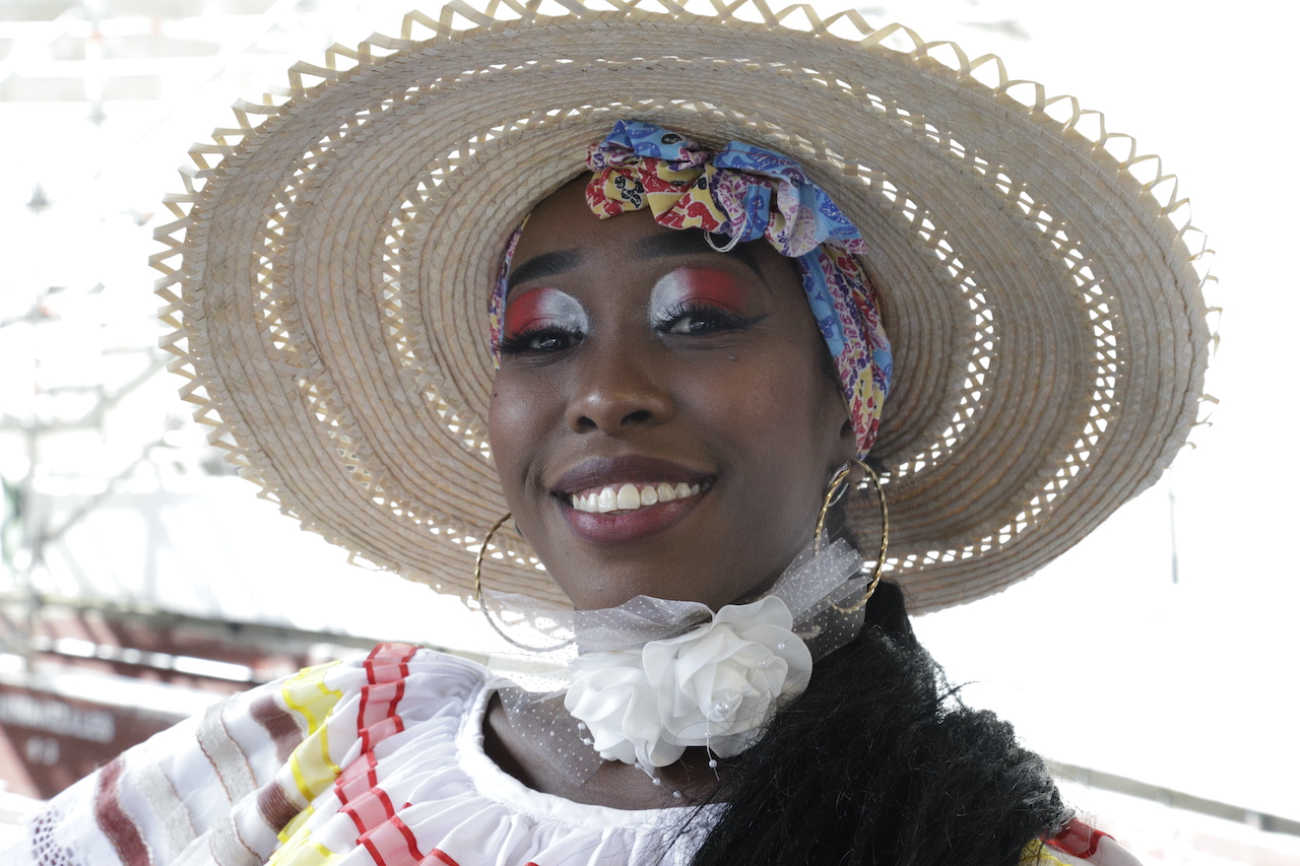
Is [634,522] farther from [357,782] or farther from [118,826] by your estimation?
[118,826]

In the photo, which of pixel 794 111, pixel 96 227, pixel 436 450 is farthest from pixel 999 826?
pixel 96 227

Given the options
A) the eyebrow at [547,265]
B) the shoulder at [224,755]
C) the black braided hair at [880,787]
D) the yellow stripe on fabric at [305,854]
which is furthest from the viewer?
the shoulder at [224,755]

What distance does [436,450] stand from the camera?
5.51 ft

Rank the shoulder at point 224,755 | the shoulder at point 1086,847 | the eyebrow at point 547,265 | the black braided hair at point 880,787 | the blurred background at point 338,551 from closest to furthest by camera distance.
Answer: the black braided hair at point 880,787 < the shoulder at point 1086,847 < the eyebrow at point 547,265 < the shoulder at point 224,755 < the blurred background at point 338,551

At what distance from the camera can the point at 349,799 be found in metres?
1.27

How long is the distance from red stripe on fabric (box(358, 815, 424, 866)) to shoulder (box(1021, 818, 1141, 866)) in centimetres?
63

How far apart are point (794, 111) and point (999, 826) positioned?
0.77 meters

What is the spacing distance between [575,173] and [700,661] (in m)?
0.64

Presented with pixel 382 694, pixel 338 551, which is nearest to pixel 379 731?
pixel 382 694

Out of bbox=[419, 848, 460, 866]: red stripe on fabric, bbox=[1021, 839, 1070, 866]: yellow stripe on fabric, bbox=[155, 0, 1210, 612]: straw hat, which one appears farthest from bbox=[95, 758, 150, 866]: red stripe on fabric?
bbox=[1021, 839, 1070, 866]: yellow stripe on fabric

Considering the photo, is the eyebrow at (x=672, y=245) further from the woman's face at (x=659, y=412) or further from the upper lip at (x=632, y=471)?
the upper lip at (x=632, y=471)

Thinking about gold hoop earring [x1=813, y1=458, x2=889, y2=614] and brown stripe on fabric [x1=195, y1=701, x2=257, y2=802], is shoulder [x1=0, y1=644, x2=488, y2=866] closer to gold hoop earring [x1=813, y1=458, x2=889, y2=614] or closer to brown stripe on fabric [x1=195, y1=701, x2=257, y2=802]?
brown stripe on fabric [x1=195, y1=701, x2=257, y2=802]

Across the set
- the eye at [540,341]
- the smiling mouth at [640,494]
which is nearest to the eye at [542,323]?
the eye at [540,341]

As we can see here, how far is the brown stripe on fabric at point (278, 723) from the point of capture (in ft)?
4.83
